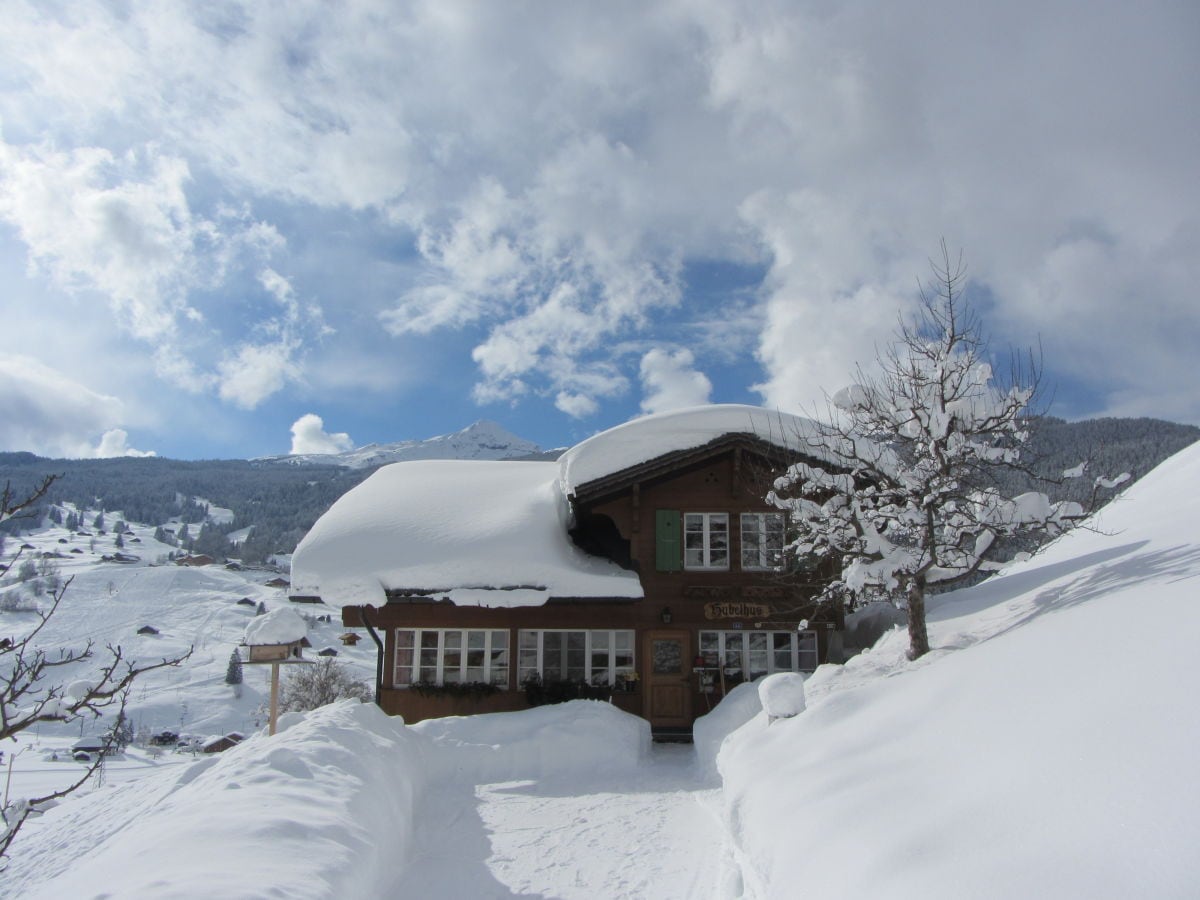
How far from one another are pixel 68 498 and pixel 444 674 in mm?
204593

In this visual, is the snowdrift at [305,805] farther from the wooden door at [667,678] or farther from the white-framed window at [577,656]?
the white-framed window at [577,656]

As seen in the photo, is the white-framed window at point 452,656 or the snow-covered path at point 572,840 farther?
the white-framed window at point 452,656

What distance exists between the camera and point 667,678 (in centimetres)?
1689

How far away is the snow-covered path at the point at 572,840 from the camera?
726 centimetres

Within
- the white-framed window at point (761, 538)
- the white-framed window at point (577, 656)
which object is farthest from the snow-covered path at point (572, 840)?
the white-framed window at point (761, 538)

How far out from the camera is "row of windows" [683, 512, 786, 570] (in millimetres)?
17156

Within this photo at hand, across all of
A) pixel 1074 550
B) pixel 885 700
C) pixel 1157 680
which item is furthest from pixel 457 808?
pixel 1074 550

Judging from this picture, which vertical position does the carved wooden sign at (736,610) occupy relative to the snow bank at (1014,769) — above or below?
above

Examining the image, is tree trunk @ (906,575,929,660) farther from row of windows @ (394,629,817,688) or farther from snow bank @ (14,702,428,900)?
snow bank @ (14,702,428,900)

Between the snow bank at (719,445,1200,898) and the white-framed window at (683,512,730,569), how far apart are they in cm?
808

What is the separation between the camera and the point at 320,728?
1001cm

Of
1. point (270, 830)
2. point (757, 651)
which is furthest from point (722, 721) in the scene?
point (270, 830)

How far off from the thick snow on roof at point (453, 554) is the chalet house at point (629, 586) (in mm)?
48

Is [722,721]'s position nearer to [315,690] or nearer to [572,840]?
[572,840]
